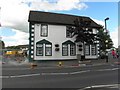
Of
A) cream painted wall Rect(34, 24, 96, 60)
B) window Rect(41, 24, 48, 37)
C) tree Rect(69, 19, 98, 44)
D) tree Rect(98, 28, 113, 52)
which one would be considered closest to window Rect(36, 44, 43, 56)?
cream painted wall Rect(34, 24, 96, 60)

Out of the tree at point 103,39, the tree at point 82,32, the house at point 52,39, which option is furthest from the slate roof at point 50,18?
the tree at point 103,39

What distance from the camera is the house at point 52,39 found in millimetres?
32406

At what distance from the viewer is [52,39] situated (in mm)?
33469

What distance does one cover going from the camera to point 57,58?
111 ft

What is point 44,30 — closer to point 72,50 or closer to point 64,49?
point 64,49

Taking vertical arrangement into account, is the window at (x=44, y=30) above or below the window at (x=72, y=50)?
above

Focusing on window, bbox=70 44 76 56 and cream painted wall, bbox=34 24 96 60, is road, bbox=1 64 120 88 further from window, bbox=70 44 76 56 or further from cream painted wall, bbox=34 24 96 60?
window, bbox=70 44 76 56

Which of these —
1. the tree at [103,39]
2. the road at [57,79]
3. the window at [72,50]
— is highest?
the tree at [103,39]

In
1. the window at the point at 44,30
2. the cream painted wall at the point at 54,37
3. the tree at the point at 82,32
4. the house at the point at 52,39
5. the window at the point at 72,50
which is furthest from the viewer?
the window at the point at 72,50

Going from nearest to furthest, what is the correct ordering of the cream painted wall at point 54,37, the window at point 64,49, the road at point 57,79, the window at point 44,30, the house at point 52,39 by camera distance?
1. the road at point 57,79
2. the house at point 52,39
3. the cream painted wall at point 54,37
4. the window at point 44,30
5. the window at point 64,49

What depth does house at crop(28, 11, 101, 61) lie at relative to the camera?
32.4 metres

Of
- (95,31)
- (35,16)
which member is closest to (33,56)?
(35,16)

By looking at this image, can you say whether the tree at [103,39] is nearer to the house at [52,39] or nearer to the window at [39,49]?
the house at [52,39]

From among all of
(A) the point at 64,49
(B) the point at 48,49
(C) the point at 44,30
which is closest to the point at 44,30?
(C) the point at 44,30
